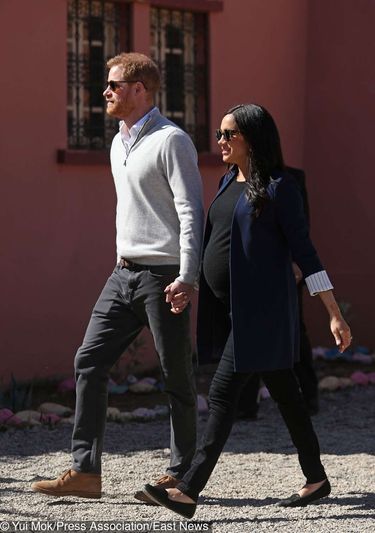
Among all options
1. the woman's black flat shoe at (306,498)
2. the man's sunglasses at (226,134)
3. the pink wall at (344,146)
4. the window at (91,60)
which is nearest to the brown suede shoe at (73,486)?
the woman's black flat shoe at (306,498)

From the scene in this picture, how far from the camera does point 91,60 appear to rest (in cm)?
976

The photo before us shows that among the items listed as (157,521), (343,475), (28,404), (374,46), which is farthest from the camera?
(374,46)

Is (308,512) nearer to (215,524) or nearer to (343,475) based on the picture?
(215,524)

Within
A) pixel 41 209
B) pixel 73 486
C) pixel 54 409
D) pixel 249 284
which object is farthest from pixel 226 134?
pixel 41 209

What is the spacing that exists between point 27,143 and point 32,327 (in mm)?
1270

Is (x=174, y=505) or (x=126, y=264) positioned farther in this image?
(x=126, y=264)

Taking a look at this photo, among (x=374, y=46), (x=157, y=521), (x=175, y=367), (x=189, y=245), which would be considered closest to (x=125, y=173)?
(x=189, y=245)

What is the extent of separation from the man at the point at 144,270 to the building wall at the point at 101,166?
128 inches

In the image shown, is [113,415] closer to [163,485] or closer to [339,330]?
[163,485]

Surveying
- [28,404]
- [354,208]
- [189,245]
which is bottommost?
[28,404]

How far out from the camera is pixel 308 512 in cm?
585

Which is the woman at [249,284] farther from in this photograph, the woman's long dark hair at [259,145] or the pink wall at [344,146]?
the pink wall at [344,146]

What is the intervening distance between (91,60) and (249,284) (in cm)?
448

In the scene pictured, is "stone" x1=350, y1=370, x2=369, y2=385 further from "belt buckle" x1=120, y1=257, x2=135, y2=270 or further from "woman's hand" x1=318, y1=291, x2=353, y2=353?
"woman's hand" x1=318, y1=291, x2=353, y2=353
